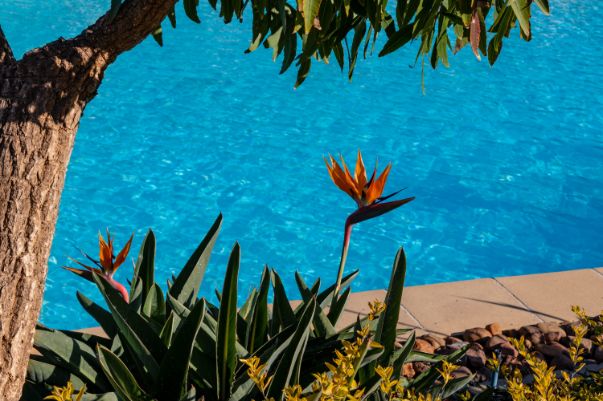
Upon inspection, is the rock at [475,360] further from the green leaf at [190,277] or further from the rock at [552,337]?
the green leaf at [190,277]

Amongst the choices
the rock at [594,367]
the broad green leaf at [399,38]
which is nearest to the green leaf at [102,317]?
the broad green leaf at [399,38]

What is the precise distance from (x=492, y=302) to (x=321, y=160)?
150 inches

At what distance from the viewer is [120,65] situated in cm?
1046

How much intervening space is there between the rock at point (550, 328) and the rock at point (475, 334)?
0.29 meters

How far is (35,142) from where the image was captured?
2.17 metres

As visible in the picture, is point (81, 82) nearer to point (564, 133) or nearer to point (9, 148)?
point (9, 148)

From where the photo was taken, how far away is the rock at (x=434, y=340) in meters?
4.15

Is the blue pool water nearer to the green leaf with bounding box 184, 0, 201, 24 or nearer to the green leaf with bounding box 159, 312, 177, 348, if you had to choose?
the green leaf with bounding box 159, 312, 177, 348

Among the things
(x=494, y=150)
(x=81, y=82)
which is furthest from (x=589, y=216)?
(x=81, y=82)

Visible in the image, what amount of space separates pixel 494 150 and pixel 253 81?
315 cm

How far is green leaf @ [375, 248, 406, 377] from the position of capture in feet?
8.87

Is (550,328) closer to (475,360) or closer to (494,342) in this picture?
(494,342)

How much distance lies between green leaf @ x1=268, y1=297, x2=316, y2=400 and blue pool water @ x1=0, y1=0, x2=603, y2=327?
3692 mm

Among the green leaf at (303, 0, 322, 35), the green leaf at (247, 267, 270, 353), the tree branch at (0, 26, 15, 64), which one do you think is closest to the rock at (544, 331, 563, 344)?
the green leaf at (247, 267, 270, 353)
